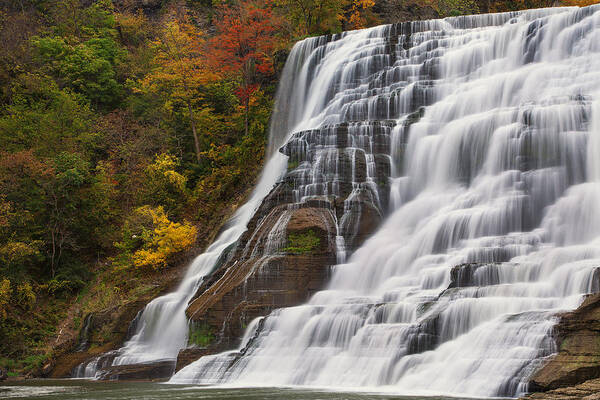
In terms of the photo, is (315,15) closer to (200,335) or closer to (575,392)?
(200,335)

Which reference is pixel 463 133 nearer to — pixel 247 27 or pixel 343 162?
pixel 343 162

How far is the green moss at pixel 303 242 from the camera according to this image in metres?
23.6

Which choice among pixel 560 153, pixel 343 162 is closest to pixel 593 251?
pixel 560 153

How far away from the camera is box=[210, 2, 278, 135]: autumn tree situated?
3803 centimetres

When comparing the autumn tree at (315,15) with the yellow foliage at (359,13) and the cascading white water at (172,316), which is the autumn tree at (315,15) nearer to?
the yellow foliage at (359,13)

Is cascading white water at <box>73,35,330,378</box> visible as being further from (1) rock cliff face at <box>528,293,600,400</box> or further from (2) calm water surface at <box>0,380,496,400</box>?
(1) rock cliff face at <box>528,293,600,400</box>

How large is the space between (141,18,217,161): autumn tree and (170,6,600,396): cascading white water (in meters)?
7.92

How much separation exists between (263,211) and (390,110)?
7660 millimetres

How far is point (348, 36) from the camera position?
36.1m

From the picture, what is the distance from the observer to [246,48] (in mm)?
38812

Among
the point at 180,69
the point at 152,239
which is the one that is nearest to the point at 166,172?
the point at 152,239

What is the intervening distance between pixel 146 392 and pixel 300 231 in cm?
811

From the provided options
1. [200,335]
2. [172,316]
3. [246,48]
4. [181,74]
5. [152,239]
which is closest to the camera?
[200,335]

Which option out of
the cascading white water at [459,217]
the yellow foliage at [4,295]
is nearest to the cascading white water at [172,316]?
the cascading white water at [459,217]
